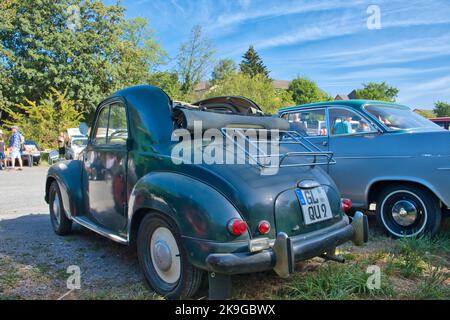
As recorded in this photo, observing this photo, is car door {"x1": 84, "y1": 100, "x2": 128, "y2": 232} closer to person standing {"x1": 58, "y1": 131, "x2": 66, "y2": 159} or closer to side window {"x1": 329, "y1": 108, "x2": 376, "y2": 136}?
side window {"x1": 329, "y1": 108, "x2": 376, "y2": 136}

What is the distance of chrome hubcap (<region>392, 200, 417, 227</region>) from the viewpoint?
4672 mm

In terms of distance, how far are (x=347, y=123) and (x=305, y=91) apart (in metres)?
63.5

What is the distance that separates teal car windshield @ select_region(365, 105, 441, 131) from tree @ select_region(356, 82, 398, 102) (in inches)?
2417

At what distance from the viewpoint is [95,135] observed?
4.61 m

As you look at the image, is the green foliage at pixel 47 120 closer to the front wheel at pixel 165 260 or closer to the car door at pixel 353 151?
the car door at pixel 353 151

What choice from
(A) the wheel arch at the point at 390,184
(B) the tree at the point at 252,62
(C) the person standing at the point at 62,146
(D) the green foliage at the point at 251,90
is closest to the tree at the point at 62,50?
(C) the person standing at the point at 62,146

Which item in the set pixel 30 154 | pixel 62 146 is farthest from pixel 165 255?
pixel 62 146

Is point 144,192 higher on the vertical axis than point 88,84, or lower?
lower

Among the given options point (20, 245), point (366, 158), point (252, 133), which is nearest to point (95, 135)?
point (20, 245)

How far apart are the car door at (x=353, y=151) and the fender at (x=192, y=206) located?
116 inches

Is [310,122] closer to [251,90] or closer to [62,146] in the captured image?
[62,146]
